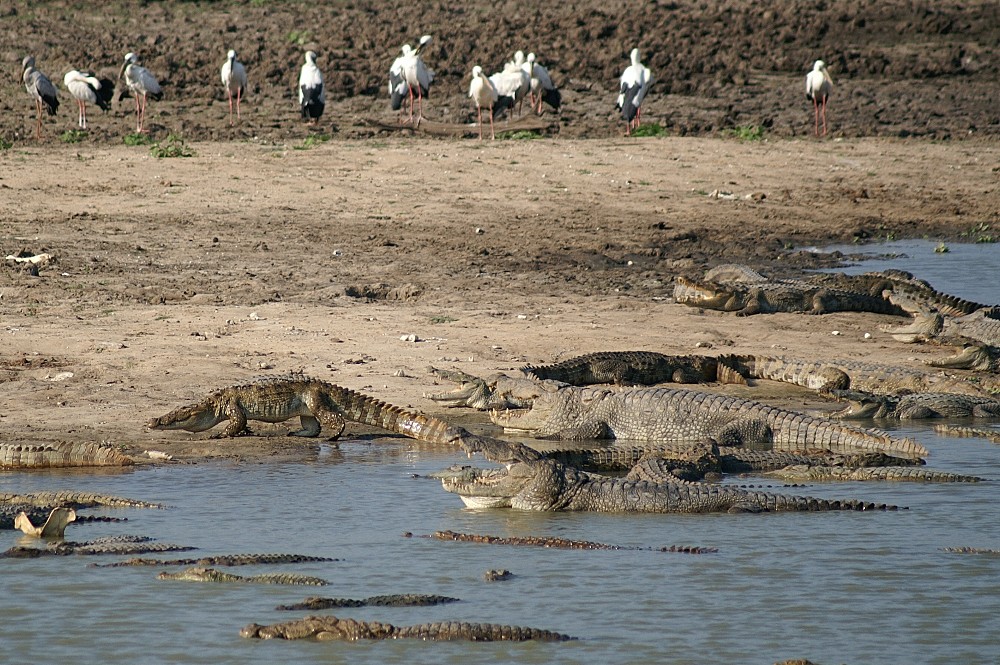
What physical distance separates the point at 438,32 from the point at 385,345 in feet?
61.2

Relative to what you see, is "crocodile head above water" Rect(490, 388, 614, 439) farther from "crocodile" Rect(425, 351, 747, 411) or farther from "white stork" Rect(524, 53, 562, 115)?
"white stork" Rect(524, 53, 562, 115)

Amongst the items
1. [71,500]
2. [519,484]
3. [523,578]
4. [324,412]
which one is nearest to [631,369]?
[324,412]

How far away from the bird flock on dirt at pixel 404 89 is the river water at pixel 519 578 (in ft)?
45.0

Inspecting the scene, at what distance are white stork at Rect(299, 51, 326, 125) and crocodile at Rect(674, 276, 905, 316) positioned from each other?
1008cm

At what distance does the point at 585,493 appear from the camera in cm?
702

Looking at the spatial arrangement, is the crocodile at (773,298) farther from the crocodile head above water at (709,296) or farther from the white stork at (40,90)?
the white stork at (40,90)

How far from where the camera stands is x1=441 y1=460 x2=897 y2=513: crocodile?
6996mm

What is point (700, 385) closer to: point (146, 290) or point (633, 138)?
point (146, 290)

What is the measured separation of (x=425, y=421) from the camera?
8.27 metres

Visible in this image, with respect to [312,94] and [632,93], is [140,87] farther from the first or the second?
[632,93]

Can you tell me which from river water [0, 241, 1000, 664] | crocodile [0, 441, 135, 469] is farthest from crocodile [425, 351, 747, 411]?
crocodile [0, 441, 135, 469]

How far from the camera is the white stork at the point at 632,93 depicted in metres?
21.5

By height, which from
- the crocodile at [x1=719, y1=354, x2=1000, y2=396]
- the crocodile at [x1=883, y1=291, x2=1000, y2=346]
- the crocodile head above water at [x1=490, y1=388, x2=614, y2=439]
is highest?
the crocodile at [x1=883, y1=291, x2=1000, y2=346]

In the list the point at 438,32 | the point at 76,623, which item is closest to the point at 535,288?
the point at 76,623
